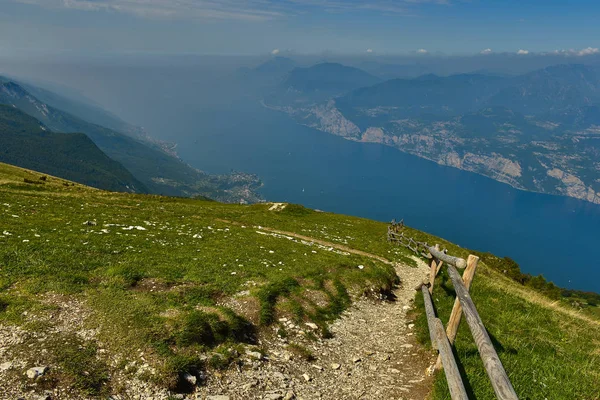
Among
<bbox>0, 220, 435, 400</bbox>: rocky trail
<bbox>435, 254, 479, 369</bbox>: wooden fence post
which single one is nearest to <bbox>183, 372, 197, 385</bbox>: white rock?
<bbox>0, 220, 435, 400</bbox>: rocky trail

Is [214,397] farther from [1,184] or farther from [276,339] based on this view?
[1,184]

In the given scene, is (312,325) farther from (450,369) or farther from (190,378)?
(450,369)

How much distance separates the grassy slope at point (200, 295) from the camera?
31.9ft

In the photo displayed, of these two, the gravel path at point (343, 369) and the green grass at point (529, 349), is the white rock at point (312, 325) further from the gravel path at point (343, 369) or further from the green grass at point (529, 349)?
the green grass at point (529, 349)

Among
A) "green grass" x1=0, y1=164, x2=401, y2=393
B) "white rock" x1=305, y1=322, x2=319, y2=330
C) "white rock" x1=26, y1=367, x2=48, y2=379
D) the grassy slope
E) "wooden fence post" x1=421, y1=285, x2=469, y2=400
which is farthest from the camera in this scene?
"white rock" x1=305, y1=322, x2=319, y2=330

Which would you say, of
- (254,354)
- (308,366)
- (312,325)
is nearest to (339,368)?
(308,366)

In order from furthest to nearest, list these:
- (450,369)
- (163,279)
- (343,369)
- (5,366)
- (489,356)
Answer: (163,279) → (343,369) → (5,366) → (450,369) → (489,356)

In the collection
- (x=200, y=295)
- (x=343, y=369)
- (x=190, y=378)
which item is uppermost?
(x=200, y=295)

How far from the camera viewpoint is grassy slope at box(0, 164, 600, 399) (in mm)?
9727

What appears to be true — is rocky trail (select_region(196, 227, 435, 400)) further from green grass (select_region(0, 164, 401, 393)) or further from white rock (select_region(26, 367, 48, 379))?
white rock (select_region(26, 367, 48, 379))

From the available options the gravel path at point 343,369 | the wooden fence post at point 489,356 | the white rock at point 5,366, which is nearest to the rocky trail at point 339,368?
the gravel path at point 343,369

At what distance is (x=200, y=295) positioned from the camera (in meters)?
14.1

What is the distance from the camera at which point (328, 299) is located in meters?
17.1

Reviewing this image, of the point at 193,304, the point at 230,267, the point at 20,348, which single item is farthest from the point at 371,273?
the point at 20,348
